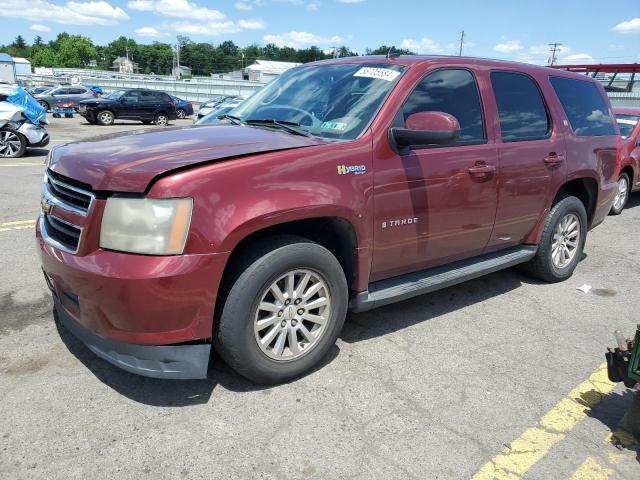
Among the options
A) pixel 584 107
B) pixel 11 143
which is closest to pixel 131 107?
pixel 11 143

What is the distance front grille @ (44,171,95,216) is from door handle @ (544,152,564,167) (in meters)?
3.55

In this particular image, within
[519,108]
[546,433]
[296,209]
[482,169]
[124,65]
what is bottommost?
[546,433]

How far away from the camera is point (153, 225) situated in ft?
8.27

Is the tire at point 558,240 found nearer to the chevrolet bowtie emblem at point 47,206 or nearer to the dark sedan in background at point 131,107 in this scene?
the chevrolet bowtie emblem at point 47,206

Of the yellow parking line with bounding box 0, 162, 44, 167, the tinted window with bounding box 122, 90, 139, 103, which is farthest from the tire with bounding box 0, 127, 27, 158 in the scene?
the tinted window with bounding box 122, 90, 139, 103

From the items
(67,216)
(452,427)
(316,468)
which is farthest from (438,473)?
(67,216)

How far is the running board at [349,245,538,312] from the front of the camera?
3.41 meters

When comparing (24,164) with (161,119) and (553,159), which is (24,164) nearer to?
(553,159)

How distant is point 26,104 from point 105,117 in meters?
11.8

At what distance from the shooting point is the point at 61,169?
2.97 metres

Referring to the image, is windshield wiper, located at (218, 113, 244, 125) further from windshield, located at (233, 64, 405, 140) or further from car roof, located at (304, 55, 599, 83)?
car roof, located at (304, 55, 599, 83)

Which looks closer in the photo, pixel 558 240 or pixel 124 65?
pixel 558 240

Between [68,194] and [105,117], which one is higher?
[68,194]

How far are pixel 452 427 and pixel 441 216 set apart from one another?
56.8 inches
